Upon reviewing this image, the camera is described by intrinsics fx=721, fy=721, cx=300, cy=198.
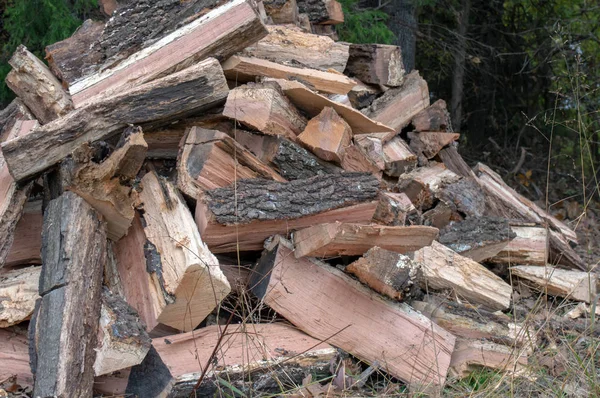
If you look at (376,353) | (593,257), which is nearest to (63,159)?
(376,353)

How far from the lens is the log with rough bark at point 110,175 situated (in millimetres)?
3014

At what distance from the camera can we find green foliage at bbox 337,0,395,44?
6.43 metres

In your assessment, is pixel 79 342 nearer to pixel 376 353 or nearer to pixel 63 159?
pixel 63 159

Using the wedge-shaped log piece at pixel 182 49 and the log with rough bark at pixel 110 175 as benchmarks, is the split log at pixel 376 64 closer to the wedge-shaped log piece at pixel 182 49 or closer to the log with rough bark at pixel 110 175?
the wedge-shaped log piece at pixel 182 49

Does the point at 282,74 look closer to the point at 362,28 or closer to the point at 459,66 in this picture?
the point at 362,28

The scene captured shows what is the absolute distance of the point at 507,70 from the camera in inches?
332

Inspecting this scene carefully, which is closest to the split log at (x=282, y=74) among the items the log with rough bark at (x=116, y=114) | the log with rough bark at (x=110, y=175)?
the log with rough bark at (x=116, y=114)

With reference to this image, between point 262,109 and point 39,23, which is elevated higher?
point 39,23

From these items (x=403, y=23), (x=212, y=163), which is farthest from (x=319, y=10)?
(x=212, y=163)

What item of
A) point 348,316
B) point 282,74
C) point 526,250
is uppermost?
point 282,74

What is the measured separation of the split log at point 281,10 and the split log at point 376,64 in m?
0.48

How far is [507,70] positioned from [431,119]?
3.65 meters

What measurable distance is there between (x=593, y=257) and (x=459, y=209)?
159cm

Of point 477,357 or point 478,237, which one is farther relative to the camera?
point 478,237
